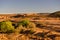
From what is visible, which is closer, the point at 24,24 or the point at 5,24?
the point at 5,24

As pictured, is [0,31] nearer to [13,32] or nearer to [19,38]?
[13,32]

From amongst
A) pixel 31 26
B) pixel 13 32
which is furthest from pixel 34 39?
pixel 31 26

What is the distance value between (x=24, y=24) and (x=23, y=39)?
11325mm

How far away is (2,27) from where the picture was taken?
25484 mm

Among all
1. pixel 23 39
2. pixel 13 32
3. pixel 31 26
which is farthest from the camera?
pixel 31 26

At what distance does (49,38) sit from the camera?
69.0ft

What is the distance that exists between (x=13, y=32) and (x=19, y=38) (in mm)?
3975

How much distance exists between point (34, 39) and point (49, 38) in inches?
64.8

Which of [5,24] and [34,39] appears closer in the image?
[34,39]

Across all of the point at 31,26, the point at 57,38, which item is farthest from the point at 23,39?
the point at 31,26

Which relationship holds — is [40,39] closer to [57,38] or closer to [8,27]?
[57,38]

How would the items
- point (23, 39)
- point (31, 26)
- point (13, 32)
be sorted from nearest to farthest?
1. point (23, 39)
2. point (13, 32)
3. point (31, 26)

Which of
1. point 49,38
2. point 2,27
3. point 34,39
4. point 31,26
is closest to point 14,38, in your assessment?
point 34,39

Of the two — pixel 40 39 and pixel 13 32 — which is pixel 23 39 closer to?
pixel 40 39
